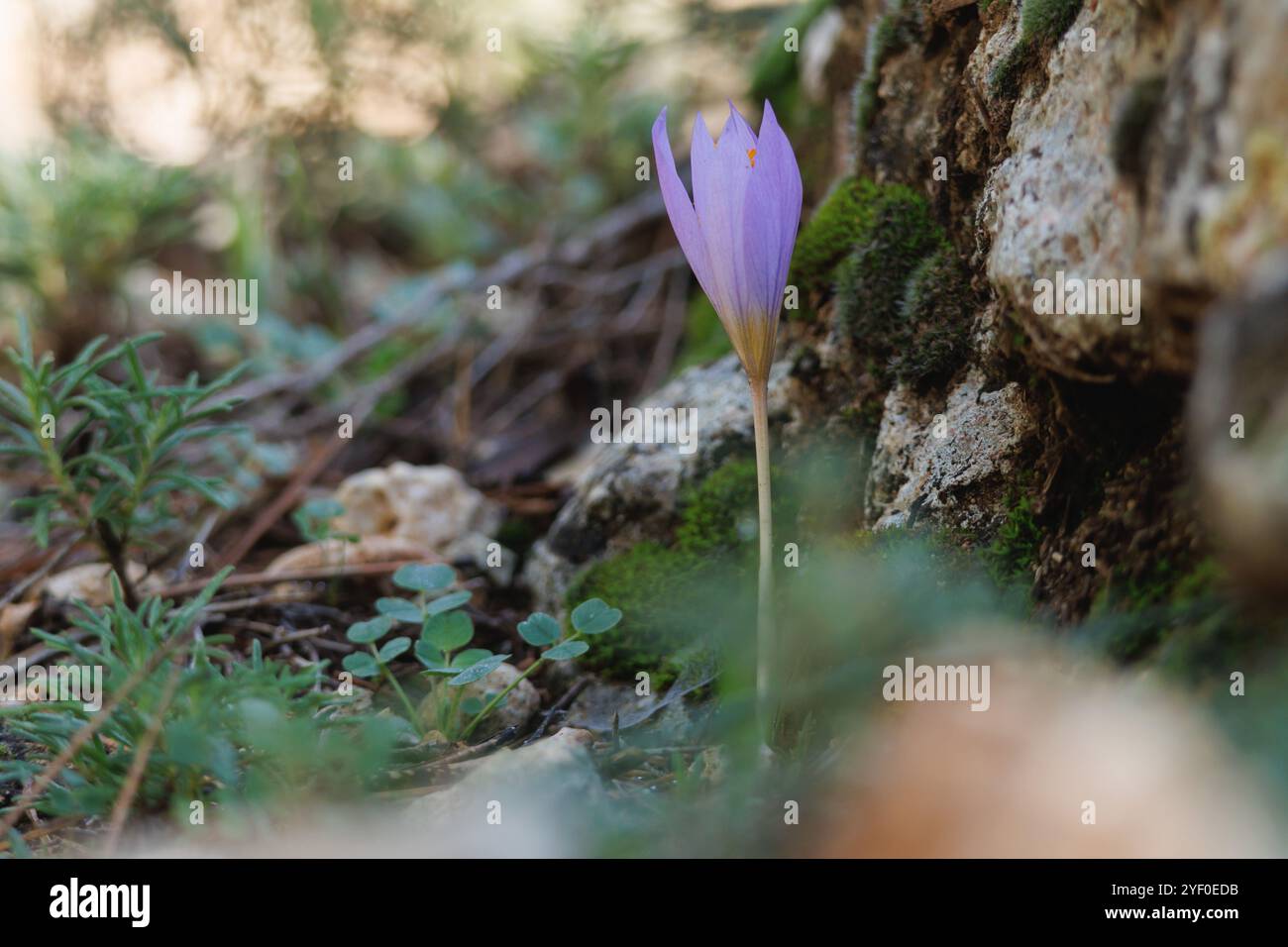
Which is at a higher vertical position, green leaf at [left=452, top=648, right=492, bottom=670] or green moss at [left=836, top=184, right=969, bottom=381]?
green moss at [left=836, top=184, right=969, bottom=381]

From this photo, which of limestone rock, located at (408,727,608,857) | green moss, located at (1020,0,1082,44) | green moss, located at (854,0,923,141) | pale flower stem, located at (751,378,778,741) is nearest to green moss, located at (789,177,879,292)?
green moss, located at (854,0,923,141)

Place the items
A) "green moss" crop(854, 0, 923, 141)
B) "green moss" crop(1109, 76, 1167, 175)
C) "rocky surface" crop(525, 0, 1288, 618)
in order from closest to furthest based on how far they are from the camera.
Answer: "rocky surface" crop(525, 0, 1288, 618) < "green moss" crop(1109, 76, 1167, 175) < "green moss" crop(854, 0, 923, 141)

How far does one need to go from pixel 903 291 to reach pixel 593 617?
31.4 inches

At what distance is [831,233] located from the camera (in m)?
2.06

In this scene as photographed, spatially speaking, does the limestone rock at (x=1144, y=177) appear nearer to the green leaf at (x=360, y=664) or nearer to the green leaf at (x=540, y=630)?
the green leaf at (x=540, y=630)

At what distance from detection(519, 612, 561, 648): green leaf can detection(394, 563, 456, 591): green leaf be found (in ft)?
0.63

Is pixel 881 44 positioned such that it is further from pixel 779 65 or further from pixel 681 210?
pixel 779 65

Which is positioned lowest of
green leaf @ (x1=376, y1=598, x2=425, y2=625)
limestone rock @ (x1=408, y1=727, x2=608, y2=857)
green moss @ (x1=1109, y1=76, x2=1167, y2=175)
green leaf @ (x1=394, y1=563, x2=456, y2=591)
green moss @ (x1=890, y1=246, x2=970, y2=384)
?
limestone rock @ (x1=408, y1=727, x2=608, y2=857)

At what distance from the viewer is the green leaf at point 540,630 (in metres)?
1.69

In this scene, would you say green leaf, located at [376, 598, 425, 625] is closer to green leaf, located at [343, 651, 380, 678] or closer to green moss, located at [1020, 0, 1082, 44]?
green leaf, located at [343, 651, 380, 678]

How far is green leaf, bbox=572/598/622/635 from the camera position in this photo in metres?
1.68
